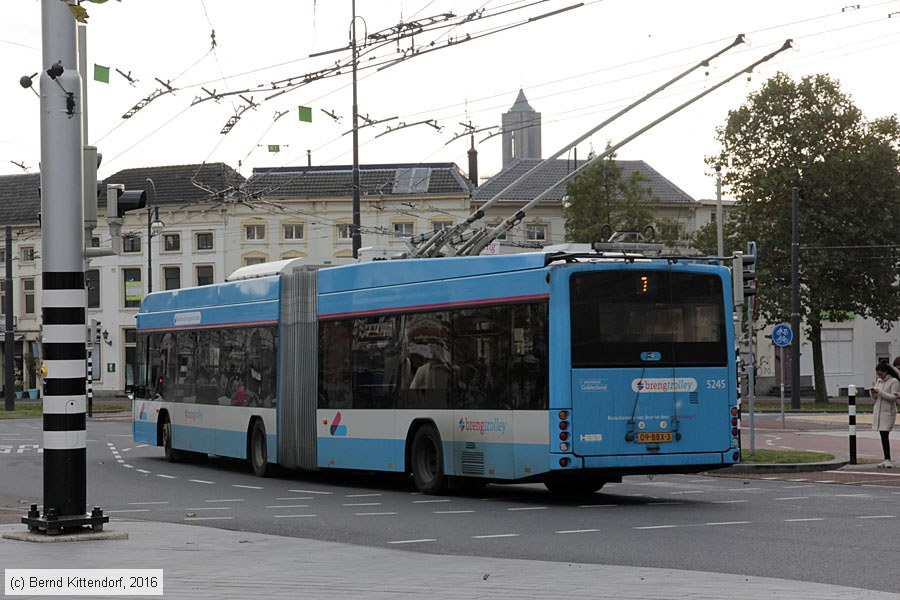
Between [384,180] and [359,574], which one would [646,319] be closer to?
[359,574]

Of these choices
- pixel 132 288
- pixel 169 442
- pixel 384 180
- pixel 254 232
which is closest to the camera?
pixel 169 442

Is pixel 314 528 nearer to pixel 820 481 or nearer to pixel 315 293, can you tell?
pixel 315 293

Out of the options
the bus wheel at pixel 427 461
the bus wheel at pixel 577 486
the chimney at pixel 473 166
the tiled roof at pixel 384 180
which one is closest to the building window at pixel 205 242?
the tiled roof at pixel 384 180

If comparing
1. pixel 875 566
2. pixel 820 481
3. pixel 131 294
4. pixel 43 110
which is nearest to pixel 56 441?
pixel 43 110

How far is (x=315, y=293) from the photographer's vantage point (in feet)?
68.3

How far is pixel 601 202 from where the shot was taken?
56656mm

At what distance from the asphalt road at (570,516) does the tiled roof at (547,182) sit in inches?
1966

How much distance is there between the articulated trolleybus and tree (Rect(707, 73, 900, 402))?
36351mm

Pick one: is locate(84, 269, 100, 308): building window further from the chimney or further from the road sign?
the road sign

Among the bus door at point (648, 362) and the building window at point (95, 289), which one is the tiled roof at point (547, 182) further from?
the bus door at point (648, 362)

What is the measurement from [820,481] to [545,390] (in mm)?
5664

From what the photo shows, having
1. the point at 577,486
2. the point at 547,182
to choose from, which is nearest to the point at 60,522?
the point at 577,486

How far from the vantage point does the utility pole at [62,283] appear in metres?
12.1

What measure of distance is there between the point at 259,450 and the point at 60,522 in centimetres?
1015
